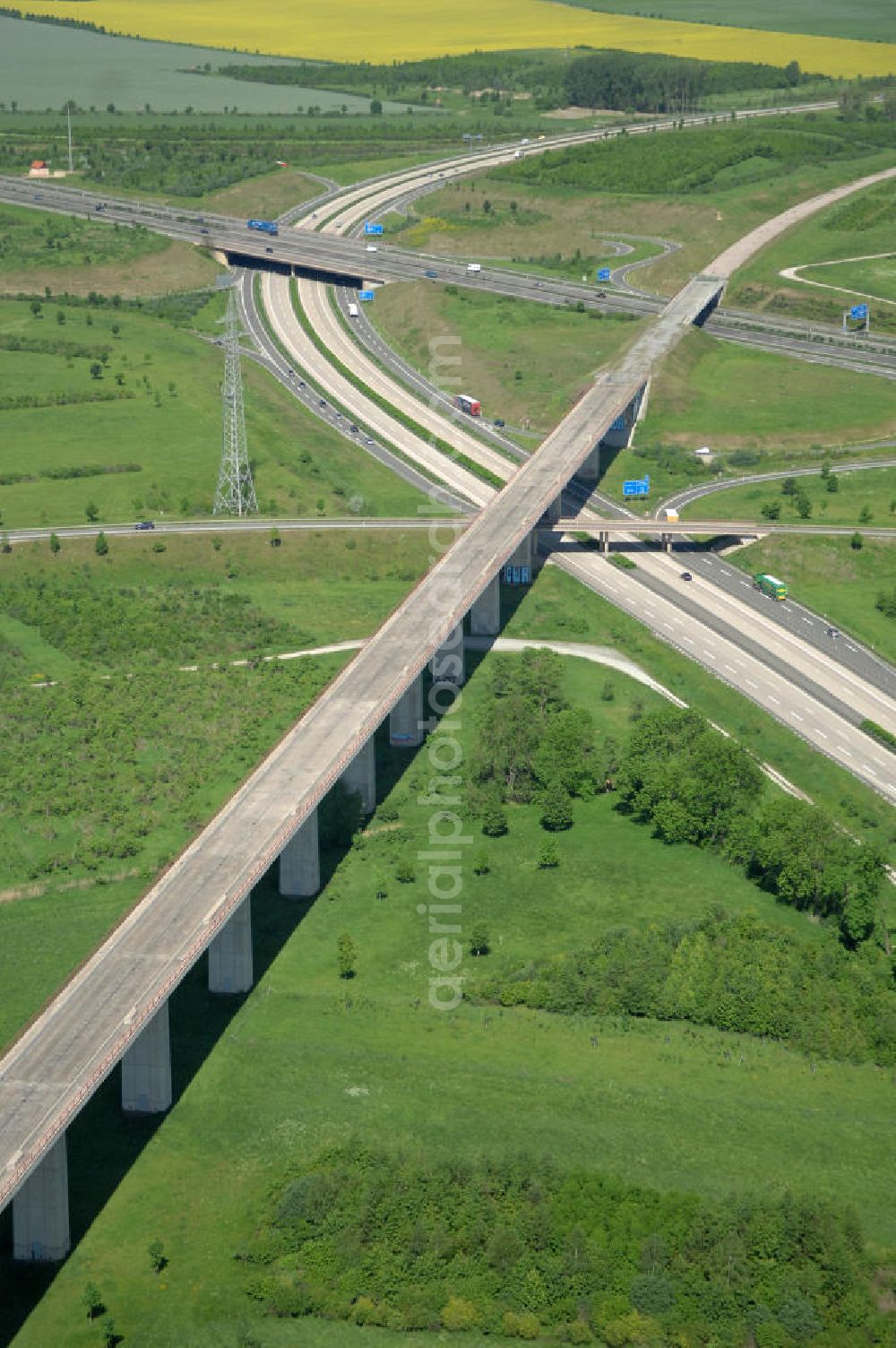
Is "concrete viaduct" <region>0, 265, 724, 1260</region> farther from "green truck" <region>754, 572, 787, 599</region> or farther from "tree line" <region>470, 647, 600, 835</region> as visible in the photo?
"green truck" <region>754, 572, 787, 599</region>

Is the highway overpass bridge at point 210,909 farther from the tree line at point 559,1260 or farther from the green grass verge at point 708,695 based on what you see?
the tree line at point 559,1260

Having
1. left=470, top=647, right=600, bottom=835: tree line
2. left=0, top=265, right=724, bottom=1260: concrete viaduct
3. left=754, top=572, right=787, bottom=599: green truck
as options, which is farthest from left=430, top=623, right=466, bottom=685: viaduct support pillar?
left=754, top=572, right=787, bottom=599: green truck

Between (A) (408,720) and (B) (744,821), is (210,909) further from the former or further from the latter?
(B) (744,821)

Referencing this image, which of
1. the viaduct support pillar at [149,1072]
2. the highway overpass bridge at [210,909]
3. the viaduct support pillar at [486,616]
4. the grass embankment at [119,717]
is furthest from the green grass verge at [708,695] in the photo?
the viaduct support pillar at [149,1072]

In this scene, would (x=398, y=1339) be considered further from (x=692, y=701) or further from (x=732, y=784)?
(x=692, y=701)

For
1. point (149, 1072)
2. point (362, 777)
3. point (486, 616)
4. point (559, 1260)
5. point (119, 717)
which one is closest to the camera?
point (559, 1260)

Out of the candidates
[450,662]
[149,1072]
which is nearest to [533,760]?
[450,662]
